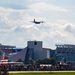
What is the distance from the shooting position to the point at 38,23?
527 ft

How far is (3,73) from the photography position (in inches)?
1355

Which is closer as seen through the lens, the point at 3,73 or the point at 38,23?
the point at 3,73

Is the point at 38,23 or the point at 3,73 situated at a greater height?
the point at 38,23

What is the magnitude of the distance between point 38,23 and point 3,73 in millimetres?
126611
